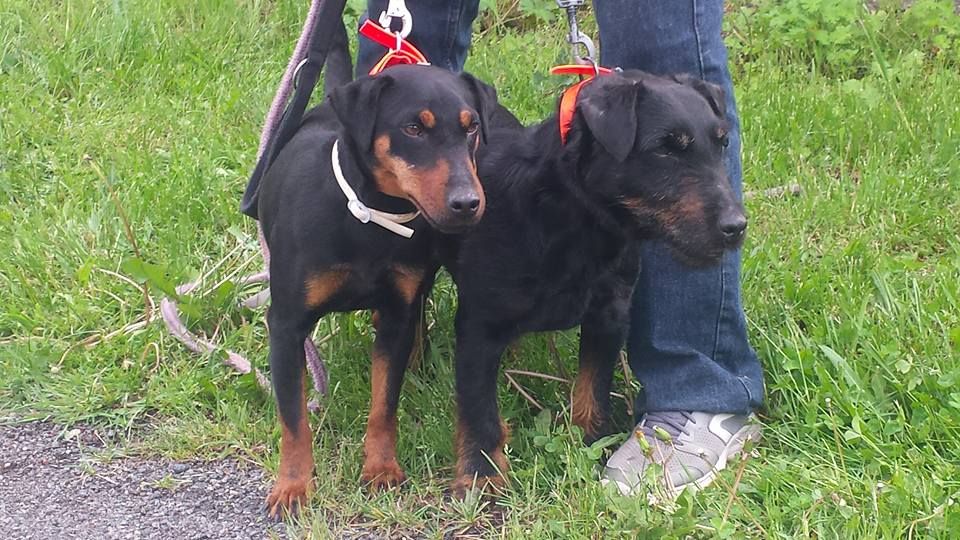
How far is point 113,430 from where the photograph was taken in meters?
3.58

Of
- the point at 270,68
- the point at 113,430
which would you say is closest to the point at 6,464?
the point at 113,430

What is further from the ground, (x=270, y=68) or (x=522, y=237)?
(x=522, y=237)

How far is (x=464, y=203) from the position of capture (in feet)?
9.05

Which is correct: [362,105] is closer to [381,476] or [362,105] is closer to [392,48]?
[392,48]

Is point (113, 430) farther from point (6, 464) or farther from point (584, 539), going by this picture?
point (584, 539)

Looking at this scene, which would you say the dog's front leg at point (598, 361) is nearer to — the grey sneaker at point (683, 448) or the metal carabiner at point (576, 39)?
the grey sneaker at point (683, 448)

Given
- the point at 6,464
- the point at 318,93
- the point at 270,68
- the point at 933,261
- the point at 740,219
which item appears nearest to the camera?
the point at 740,219

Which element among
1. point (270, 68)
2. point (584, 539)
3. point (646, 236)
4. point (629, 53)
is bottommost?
A: point (270, 68)

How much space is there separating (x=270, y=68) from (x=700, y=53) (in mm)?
3126

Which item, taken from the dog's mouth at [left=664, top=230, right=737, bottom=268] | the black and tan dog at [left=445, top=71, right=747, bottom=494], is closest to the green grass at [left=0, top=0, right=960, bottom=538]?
the black and tan dog at [left=445, top=71, right=747, bottom=494]

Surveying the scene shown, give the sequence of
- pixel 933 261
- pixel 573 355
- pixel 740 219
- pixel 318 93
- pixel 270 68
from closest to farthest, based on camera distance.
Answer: pixel 740 219, pixel 573 355, pixel 933 261, pixel 318 93, pixel 270 68

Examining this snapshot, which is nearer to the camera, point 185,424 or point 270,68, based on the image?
point 185,424

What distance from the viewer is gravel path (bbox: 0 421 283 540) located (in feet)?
10.1

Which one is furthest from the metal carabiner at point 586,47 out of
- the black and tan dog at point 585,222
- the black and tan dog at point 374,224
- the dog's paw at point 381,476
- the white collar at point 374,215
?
the dog's paw at point 381,476
